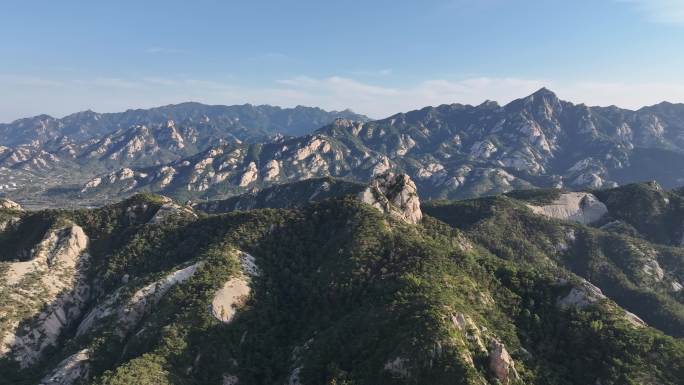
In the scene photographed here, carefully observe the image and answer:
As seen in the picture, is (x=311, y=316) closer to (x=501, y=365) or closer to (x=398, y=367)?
(x=398, y=367)

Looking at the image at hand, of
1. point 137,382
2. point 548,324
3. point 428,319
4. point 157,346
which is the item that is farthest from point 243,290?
point 548,324

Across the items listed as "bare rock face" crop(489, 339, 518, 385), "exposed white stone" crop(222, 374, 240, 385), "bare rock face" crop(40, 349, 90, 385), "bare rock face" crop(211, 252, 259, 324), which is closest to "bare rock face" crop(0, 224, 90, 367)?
"bare rock face" crop(40, 349, 90, 385)

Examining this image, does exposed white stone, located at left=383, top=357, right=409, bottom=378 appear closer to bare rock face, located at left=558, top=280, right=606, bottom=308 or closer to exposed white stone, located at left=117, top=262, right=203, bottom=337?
bare rock face, located at left=558, top=280, right=606, bottom=308

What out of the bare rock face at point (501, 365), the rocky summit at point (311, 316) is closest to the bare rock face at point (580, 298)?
the rocky summit at point (311, 316)

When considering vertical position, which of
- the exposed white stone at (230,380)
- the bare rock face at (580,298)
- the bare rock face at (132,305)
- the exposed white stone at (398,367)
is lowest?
the exposed white stone at (230,380)

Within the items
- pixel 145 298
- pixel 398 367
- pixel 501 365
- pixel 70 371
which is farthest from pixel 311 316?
pixel 70 371

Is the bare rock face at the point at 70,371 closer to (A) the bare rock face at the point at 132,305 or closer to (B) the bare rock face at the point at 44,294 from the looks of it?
(A) the bare rock face at the point at 132,305
